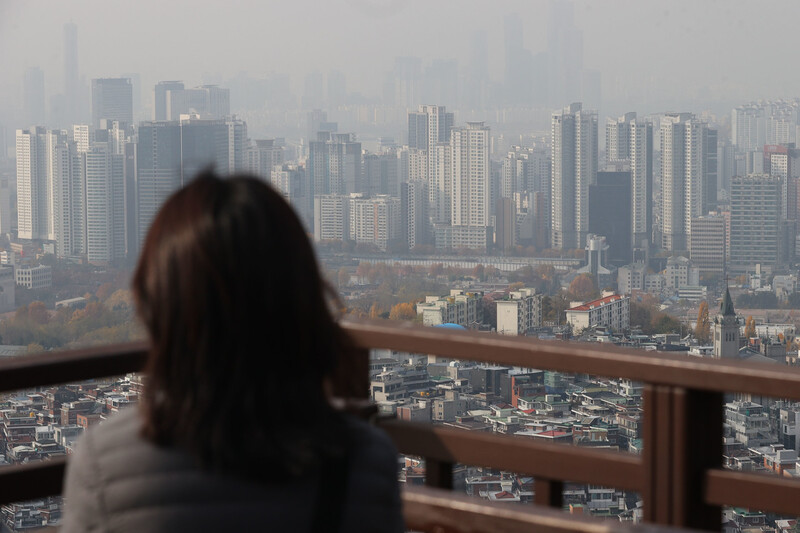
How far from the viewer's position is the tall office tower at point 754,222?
117ft

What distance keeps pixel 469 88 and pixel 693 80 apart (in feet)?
34.2

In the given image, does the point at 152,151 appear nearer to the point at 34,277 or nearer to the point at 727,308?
the point at 34,277

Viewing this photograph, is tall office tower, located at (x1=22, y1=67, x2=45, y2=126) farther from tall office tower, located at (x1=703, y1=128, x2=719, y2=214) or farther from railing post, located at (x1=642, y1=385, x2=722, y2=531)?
railing post, located at (x1=642, y1=385, x2=722, y2=531)

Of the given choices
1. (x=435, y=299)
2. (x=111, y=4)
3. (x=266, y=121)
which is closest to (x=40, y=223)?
(x=266, y=121)

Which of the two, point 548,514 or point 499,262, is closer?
point 548,514

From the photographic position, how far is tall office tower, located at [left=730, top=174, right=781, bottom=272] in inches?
1410

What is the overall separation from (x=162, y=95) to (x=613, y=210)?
20.1 m

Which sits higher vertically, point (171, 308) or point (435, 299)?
point (171, 308)

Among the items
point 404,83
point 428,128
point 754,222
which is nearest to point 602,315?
point 754,222

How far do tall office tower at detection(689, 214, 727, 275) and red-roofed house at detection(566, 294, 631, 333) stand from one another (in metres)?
6.39

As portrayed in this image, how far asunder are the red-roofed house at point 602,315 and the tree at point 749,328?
3.20m

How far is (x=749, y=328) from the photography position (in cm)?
2681

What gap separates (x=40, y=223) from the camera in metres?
34.7

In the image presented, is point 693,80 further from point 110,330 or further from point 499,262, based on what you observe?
point 110,330
